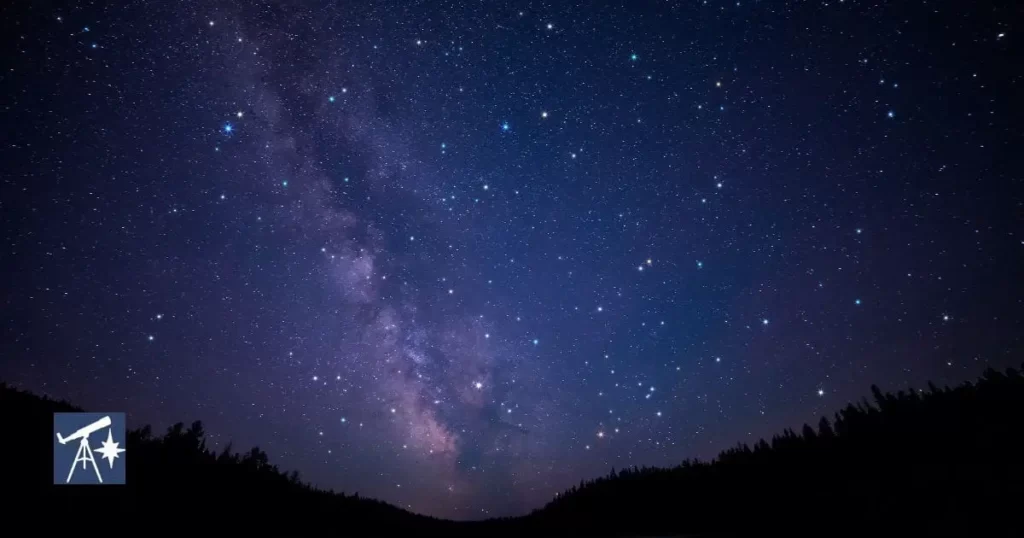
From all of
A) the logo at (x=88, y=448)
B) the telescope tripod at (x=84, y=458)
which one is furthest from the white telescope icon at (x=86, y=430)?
the telescope tripod at (x=84, y=458)

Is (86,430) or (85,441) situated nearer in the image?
(85,441)

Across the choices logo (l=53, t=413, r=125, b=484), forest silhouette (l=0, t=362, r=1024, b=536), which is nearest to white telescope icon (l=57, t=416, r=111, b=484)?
logo (l=53, t=413, r=125, b=484)

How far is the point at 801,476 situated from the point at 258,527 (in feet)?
29.4

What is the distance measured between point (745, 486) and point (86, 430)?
12487 millimetres

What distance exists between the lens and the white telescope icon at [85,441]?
5.78 metres

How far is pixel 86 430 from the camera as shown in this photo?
276 inches

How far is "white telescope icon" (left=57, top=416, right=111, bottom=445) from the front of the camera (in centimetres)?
650

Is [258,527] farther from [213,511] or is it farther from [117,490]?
[117,490]

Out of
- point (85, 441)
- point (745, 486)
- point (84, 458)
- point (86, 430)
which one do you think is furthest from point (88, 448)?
point (745, 486)

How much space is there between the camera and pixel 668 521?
6.37 meters

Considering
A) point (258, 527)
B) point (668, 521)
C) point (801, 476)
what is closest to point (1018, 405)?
point (801, 476)

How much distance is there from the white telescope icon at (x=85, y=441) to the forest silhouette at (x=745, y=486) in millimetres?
338

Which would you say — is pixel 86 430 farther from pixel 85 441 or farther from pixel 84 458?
pixel 84 458

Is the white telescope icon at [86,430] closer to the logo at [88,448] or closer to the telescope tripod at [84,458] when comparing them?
the logo at [88,448]
